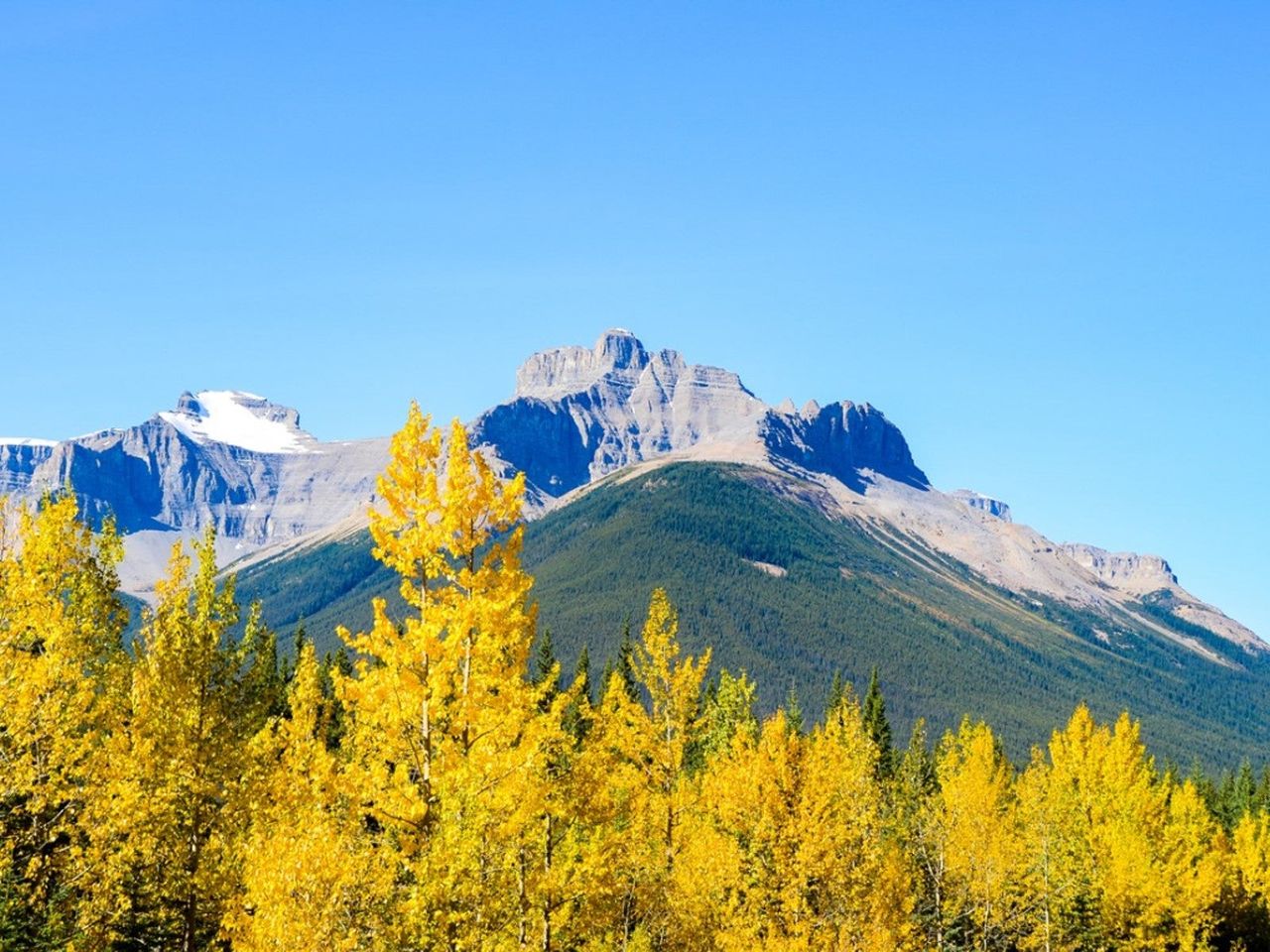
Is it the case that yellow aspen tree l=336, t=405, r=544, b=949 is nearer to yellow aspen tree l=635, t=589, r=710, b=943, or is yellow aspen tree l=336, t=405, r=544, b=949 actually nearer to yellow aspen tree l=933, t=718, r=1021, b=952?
yellow aspen tree l=635, t=589, r=710, b=943

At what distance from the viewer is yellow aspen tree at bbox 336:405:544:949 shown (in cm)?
1741

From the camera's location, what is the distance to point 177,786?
75.3ft

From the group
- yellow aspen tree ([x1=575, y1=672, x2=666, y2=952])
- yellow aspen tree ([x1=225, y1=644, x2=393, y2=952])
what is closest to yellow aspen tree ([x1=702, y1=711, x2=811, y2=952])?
yellow aspen tree ([x1=575, y1=672, x2=666, y2=952])

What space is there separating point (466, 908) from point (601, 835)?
1180 cm

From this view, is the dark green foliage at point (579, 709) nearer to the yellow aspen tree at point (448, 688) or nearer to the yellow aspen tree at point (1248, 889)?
the yellow aspen tree at point (448, 688)

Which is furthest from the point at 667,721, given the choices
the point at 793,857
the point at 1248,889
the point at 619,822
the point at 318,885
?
the point at 1248,889

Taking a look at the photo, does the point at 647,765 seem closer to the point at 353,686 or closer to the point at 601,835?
the point at 601,835

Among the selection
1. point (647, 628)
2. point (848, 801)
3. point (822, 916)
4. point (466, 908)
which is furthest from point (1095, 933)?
point (466, 908)

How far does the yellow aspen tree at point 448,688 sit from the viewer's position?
17.4 metres

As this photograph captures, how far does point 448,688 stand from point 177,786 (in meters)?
8.88

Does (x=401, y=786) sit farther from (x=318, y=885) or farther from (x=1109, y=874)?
(x=1109, y=874)

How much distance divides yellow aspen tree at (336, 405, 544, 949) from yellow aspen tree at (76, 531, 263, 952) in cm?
612

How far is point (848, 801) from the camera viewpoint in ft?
124

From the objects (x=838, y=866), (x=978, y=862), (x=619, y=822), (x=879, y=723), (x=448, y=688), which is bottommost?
(x=978, y=862)
